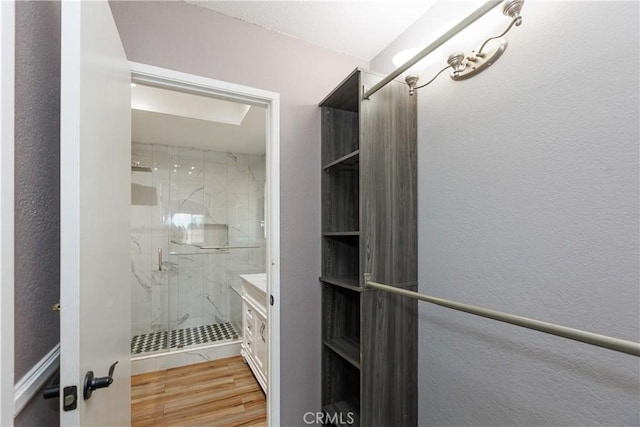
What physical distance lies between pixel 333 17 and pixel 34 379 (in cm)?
177

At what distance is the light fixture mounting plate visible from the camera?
105cm

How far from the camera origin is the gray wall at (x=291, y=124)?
1.39 metres

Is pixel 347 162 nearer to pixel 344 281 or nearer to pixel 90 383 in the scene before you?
pixel 344 281

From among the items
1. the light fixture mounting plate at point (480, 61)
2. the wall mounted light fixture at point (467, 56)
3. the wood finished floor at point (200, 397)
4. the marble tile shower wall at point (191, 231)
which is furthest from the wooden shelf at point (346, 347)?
the marble tile shower wall at point (191, 231)

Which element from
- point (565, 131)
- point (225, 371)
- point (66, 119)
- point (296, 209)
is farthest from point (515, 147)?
point (225, 371)

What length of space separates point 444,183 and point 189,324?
3.27m

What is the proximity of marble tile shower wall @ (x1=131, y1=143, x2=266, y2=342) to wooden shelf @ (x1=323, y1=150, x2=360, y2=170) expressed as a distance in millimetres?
2252

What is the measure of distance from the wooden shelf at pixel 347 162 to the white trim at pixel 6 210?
1124mm

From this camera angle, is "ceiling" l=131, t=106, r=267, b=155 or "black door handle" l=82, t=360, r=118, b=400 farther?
"ceiling" l=131, t=106, r=267, b=155

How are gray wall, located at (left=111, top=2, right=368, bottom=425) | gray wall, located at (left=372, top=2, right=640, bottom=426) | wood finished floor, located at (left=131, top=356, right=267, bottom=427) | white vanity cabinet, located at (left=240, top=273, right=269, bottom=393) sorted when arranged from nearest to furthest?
gray wall, located at (left=372, top=2, right=640, bottom=426) < gray wall, located at (left=111, top=2, right=368, bottom=425) < wood finished floor, located at (left=131, top=356, right=267, bottom=427) < white vanity cabinet, located at (left=240, top=273, right=269, bottom=393)

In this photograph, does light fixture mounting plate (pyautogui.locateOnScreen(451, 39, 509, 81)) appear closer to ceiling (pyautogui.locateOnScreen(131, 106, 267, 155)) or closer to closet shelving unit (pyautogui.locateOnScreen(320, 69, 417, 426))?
closet shelving unit (pyautogui.locateOnScreen(320, 69, 417, 426))

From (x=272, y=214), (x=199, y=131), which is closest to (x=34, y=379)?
(x=272, y=214)

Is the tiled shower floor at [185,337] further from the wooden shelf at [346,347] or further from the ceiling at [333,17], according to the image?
the ceiling at [333,17]
